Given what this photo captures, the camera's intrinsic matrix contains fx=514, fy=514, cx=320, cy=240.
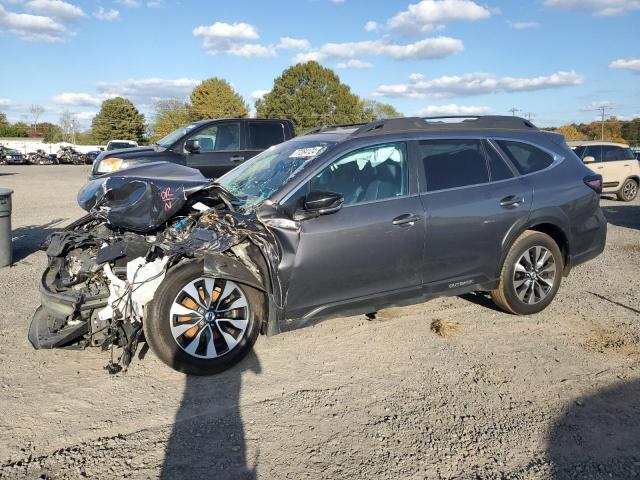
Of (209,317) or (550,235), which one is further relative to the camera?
(550,235)

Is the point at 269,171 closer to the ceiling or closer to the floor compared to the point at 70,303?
closer to the ceiling

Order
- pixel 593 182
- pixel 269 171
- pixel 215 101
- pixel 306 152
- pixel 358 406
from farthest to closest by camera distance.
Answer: pixel 215 101 → pixel 593 182 → pixel 269 171 → pixel 306 152 → pixel 358 406

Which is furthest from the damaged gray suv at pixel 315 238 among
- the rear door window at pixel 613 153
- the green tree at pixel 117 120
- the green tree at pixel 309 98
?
the green tree at pixel 117 120

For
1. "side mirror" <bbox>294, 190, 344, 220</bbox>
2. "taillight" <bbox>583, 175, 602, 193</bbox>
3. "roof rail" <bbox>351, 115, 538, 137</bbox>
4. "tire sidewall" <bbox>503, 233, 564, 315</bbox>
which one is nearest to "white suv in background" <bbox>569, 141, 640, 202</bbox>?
"taillight" <bbox>583, 175, 602, 193</bbox>

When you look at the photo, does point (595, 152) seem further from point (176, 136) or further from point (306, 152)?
point (306, 152)

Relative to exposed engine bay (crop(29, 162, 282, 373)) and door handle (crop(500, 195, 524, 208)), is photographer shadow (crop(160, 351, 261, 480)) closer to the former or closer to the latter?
exposed engine bay (crop(29, 162, 282, 373))

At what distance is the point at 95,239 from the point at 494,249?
3.51 meters

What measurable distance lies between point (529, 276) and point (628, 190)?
13.3 metres

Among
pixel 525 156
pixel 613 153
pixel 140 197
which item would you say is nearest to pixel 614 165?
pixel 613 153

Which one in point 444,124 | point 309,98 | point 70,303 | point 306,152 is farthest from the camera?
point 309,98

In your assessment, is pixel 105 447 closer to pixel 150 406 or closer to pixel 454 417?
pixel 150 406

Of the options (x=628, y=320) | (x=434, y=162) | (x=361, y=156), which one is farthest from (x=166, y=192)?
(x=628, y=320)

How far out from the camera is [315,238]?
13.0 feet

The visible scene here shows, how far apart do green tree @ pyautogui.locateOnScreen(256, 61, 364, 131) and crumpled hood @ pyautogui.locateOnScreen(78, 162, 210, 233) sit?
58933 millimetres
